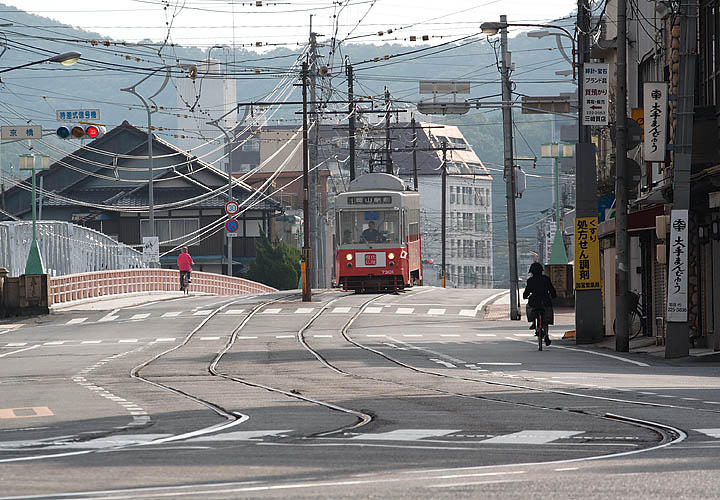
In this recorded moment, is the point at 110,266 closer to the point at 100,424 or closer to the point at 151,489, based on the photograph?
the point at 100,424

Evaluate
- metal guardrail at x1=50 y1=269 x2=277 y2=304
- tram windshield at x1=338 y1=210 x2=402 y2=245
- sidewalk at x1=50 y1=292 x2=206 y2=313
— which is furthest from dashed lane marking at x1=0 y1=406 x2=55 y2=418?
tram windshield at x1=338 y1=210 x2=402 y2=245


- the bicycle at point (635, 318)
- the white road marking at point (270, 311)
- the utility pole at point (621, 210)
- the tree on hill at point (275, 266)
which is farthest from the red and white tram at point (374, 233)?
the tree on hill at point (275, 266)

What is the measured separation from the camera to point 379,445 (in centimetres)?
962

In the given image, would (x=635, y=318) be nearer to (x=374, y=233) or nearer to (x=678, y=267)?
(x=678, y=267)

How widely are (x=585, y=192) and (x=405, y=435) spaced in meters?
18.2

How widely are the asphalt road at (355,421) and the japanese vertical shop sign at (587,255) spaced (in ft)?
6.01

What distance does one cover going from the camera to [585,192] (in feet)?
91.4

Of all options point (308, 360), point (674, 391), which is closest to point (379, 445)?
point (674, 391)

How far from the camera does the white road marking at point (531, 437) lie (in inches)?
389

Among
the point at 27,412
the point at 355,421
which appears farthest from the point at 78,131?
the point at 355,421

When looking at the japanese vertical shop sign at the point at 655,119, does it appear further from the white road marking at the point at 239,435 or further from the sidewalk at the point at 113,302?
the sidewalk at the point at 113,302

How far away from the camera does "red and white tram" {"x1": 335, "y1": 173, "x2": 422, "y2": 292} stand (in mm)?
45531

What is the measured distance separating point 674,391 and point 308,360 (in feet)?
27.2

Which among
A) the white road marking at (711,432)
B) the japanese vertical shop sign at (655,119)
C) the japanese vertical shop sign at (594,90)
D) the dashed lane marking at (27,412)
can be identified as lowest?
the dashed lane marking at (27,412)
